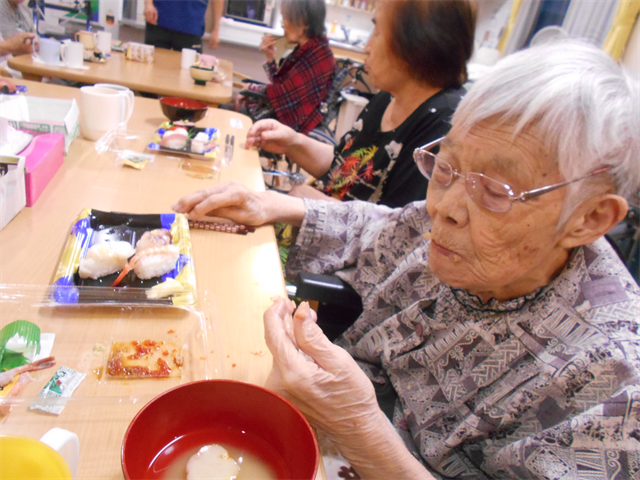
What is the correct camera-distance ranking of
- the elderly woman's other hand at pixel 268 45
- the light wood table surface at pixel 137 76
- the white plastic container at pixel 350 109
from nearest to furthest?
1. the light wood table surface at pixel 137 76
2. the elderly woman's other hand at pixel 268 45
3. the white plastic container at pixel 350 109

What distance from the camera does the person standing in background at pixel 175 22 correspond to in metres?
3.45

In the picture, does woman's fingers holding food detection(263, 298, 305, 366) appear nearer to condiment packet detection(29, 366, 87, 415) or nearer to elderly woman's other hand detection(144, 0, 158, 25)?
condiment packet detection(29, 366, 87, 415)

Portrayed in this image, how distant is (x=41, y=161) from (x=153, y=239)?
15.2 inches

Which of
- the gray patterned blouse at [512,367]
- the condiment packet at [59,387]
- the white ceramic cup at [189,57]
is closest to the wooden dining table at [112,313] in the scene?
the condiment packet at [59,387]

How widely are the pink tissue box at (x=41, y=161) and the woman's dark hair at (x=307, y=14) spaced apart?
2.22 meters

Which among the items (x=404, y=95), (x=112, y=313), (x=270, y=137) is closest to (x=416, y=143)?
(x=404, y=95)

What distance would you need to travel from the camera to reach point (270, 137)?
5.90 feet

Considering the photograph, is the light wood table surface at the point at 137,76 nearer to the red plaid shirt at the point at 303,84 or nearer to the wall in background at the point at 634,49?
the red plaid shirt at the point at 303,84

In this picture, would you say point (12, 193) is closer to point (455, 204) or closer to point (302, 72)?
point (455, 204)

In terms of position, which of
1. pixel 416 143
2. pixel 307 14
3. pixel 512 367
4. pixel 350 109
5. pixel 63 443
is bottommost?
pixel 350 109

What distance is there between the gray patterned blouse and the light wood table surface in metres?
1.62

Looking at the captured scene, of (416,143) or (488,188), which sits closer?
(488,188)

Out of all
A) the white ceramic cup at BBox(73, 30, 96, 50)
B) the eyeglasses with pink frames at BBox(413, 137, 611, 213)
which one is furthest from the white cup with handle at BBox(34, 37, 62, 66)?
the eyeglasses with pink frames at BBox(413, 137, 611, 213)

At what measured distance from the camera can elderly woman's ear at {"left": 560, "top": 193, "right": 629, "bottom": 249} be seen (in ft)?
2.43
